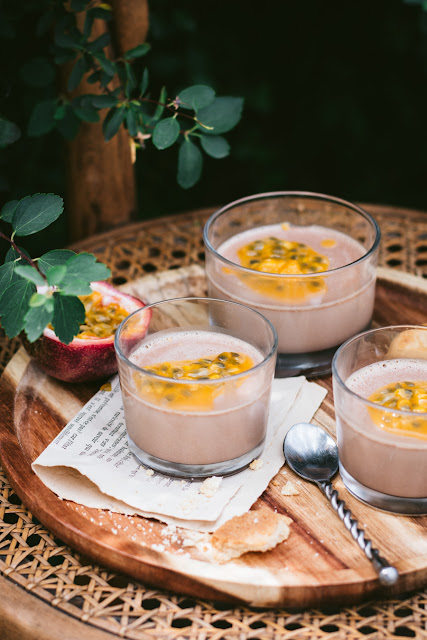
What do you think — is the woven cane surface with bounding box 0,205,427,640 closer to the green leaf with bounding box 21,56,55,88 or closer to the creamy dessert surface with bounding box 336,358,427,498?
the creamy dessert surface with bounding box 336,358,427,498

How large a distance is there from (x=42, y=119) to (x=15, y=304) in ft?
2.74

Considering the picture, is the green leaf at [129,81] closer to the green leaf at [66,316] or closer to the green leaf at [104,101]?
the green leaf at [104,101]

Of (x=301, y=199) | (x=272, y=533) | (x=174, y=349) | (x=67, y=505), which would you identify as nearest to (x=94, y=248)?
(x=301, y=199)

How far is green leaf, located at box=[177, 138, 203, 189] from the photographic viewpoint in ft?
6.10

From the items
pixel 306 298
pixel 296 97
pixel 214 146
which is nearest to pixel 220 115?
pixel 214 146

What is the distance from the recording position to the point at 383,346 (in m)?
1.57

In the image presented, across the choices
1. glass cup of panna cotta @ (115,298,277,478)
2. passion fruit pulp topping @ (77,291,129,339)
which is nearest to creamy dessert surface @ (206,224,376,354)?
glass cup of panna cotta @ (115,298,277,478)

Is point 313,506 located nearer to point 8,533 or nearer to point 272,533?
point 272,533

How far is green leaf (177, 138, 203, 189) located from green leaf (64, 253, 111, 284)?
2.00 ft

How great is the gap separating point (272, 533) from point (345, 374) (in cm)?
34

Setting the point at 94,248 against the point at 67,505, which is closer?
the point at 67,505

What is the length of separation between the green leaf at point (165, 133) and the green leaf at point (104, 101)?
0.57ft

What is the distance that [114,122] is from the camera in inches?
73.3

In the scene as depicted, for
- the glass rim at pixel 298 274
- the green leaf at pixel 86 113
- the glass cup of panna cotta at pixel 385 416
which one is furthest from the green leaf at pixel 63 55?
the glass cup of panna cotta at pixel 385 416
